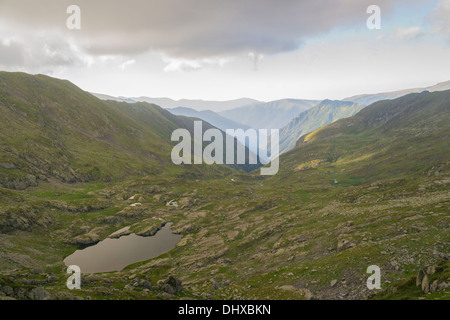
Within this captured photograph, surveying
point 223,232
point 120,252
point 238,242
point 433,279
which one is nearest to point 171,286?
point 433,279

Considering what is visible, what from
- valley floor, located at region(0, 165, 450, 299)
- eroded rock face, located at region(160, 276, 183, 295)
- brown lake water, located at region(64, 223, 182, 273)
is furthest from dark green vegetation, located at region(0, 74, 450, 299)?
brown lake water, located at region(64, 223, 182, 273)

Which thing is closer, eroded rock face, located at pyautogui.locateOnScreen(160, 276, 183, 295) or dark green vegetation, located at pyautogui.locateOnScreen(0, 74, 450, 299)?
dark green vegetation, located at pyautogui.locateOnScreen(0, 74, 450, 299)

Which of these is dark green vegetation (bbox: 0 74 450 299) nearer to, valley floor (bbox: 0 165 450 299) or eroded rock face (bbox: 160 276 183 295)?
eroded rock face (bbox: 160 276 183 295)

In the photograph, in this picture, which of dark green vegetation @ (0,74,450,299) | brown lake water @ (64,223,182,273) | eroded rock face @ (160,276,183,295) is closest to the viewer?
dark green vegetation @ (0,74,450,299)

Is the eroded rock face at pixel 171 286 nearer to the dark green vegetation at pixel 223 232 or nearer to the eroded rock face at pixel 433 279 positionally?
the dark green vegetation at pixel 223 232

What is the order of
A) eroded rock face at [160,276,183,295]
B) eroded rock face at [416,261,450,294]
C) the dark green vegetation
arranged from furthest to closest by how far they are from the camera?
eroded rock face at [160,276,183,295]
the dark green vegetation
eroded rock face at [416,261,450,294]

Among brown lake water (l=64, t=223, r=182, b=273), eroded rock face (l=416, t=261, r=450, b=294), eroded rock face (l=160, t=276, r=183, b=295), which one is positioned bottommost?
brown lake water (l=64, t=223, r=182, b=273)

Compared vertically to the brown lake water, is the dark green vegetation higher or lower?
higher

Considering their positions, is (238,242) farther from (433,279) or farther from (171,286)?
(433,279)
